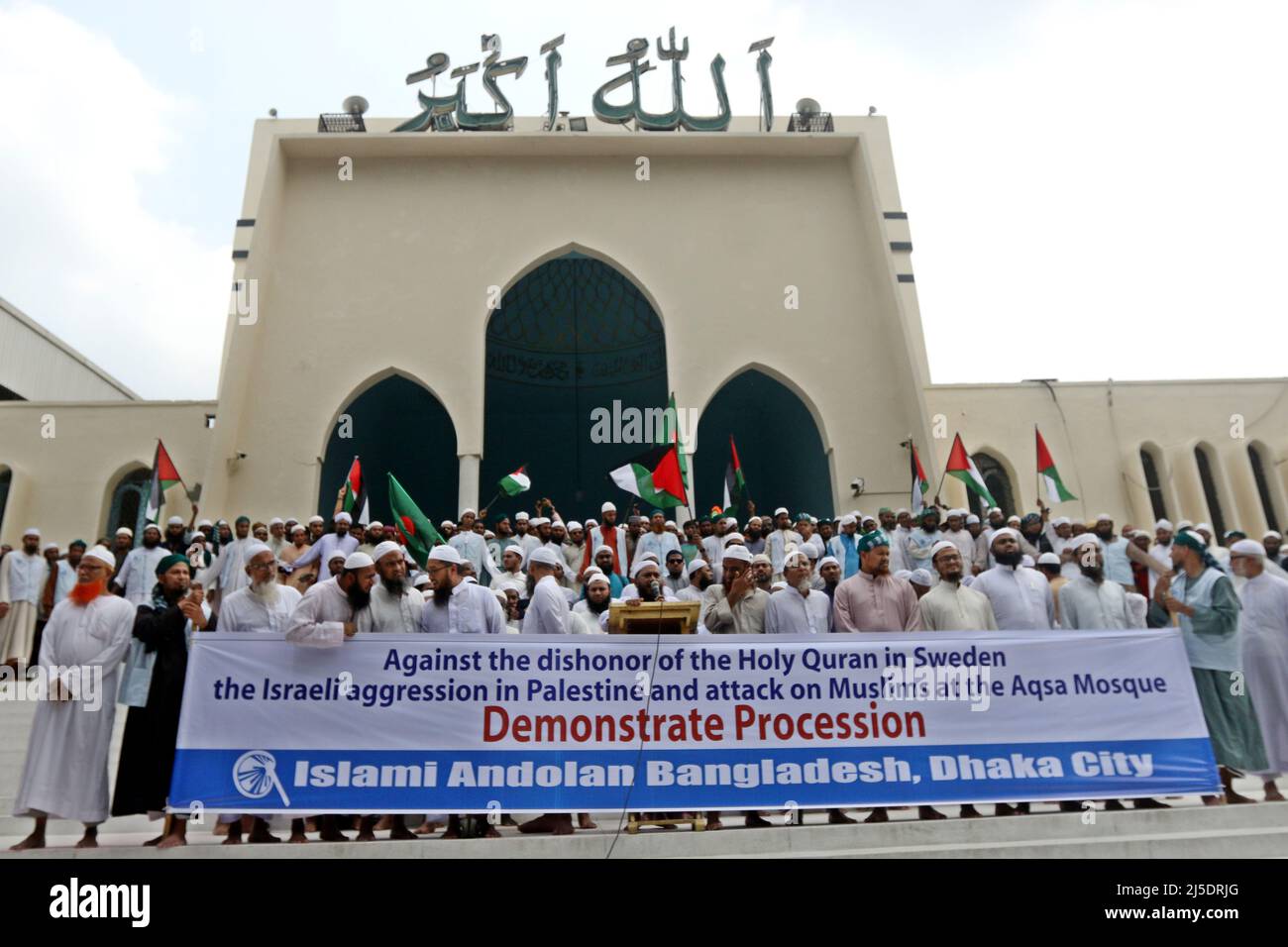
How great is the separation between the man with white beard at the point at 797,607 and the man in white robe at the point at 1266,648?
258cm

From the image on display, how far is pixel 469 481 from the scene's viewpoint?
1242 centimetres

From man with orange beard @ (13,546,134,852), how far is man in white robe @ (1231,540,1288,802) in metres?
6.53

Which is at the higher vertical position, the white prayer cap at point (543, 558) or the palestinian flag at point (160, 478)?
the palestinian flag at point (160, 478)

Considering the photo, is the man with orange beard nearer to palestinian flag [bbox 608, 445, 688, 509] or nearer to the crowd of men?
the crowd of men

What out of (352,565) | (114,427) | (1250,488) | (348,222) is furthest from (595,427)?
(352,565)

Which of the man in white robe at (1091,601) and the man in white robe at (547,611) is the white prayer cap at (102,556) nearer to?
the man in white robe at (547,611)

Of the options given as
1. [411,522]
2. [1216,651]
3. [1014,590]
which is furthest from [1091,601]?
[411,522]

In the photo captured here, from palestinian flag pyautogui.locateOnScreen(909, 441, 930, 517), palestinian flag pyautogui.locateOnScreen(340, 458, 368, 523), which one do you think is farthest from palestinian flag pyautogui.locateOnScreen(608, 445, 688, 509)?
palestinian flag pyautogui.locateOnScreen(909, 441, 930, 517)

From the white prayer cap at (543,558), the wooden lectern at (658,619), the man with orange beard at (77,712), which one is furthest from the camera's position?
the white prayer cap at (543,558)

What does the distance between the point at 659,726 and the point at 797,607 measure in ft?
4.70

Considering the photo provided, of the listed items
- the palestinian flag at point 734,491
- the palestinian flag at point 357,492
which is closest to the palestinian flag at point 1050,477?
the palestinian flag at point 734,491

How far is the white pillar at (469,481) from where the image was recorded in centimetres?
1219
